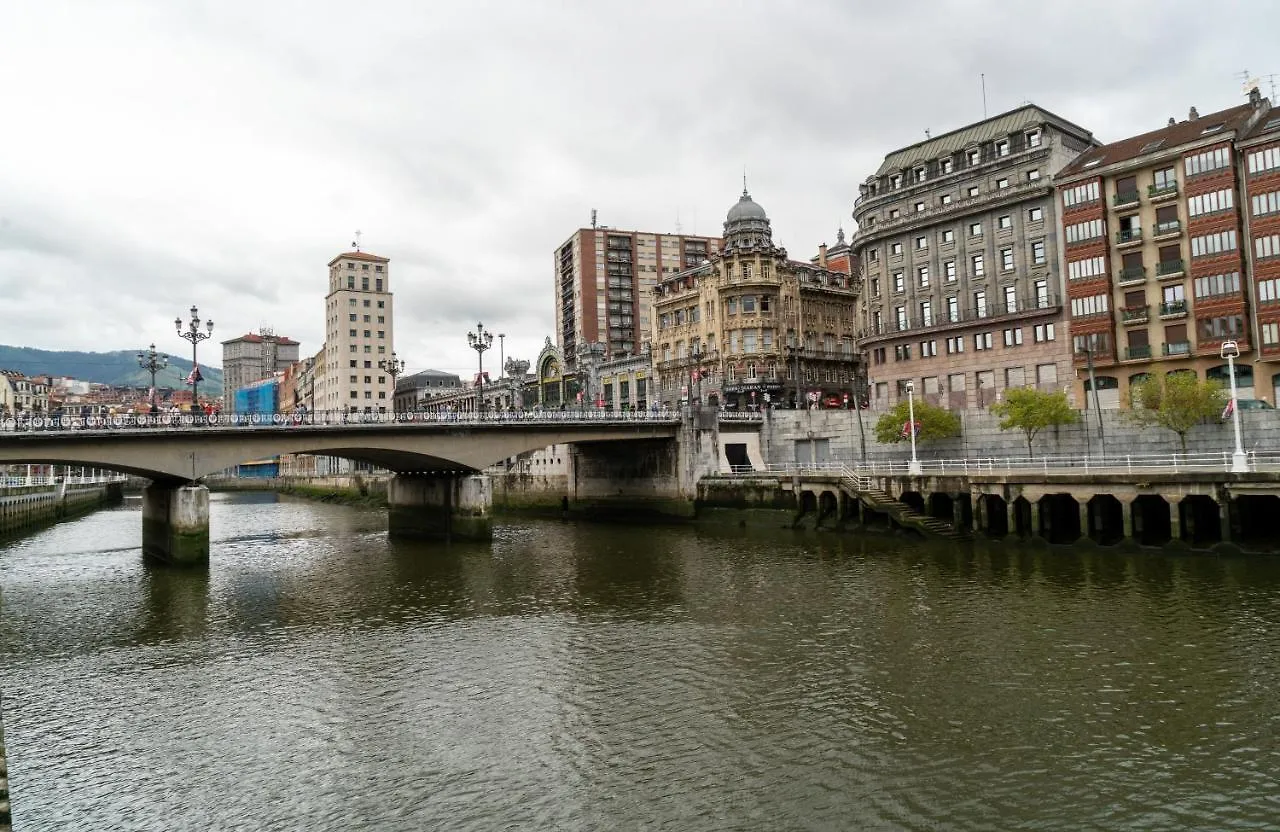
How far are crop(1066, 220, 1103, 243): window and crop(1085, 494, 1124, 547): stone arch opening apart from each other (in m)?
32.3

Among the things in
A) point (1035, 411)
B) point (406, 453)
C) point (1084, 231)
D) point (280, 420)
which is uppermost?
point (1084, 231)

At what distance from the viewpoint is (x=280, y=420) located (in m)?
58.7

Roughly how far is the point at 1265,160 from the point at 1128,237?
1033 centimetres

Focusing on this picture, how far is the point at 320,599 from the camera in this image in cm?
4059

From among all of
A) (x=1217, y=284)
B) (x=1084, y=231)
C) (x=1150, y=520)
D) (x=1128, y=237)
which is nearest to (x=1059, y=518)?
(x=1150, y=520)

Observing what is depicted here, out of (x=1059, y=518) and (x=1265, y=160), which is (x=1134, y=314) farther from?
(x=1059, y=518)

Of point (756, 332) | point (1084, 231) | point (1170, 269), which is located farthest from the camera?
point (756, 332)

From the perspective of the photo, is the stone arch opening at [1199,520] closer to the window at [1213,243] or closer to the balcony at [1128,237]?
the window at [1213,243]

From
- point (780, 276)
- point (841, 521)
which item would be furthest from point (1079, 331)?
point (780, 276)

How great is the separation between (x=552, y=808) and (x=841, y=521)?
153ft

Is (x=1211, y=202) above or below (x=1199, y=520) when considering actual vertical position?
above

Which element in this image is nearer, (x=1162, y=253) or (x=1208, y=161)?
(x=1208, y=161)

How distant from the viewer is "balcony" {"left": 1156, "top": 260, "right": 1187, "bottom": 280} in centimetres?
6688

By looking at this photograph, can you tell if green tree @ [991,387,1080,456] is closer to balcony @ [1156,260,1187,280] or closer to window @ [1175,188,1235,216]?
balcony @ [1156,260,1187,280]
